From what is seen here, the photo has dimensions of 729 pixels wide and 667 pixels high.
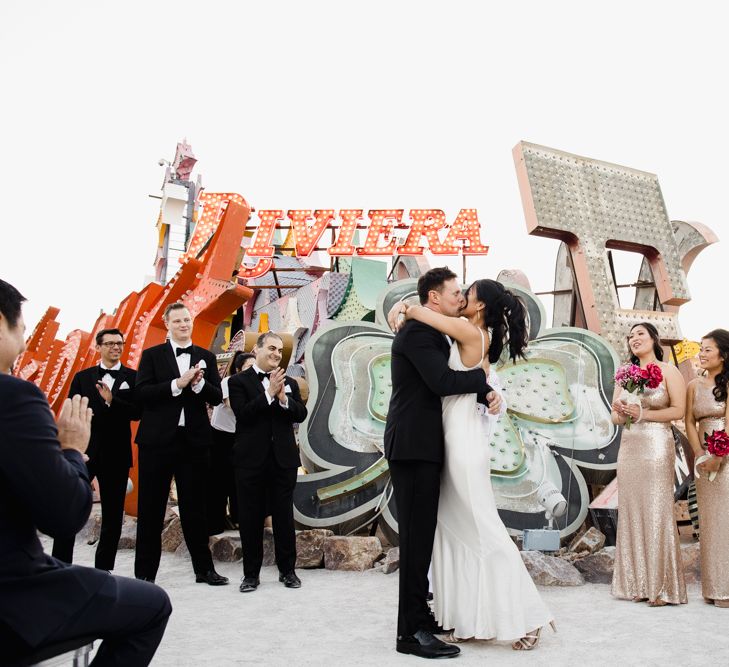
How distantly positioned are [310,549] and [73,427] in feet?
13.6

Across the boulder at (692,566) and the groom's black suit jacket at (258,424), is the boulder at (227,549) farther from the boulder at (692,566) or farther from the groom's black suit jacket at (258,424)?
the boulder at (692,566)

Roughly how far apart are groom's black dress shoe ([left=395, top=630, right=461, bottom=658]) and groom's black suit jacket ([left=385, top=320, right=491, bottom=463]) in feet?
2.71

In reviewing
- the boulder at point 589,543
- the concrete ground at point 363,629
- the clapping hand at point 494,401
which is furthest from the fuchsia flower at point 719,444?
the clapping hand at point 494,401

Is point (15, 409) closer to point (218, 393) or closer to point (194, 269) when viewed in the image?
point (218, 393)

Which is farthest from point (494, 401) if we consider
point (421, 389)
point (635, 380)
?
point (635, 380)

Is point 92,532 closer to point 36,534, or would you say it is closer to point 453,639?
point 453,639

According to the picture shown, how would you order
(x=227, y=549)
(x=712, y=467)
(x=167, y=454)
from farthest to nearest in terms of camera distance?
(x=227, y=549) < (x=167, y=454) < (x=712, y=467)

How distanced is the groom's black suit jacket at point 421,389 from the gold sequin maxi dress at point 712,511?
7.58ft

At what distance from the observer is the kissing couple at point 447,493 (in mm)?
3375

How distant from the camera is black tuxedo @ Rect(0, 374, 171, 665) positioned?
166 cm

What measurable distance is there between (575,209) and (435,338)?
5.53 metres

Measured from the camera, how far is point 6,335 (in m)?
1.88

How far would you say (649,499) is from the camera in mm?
4754

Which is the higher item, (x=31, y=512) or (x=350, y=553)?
(x=31, y=512)
